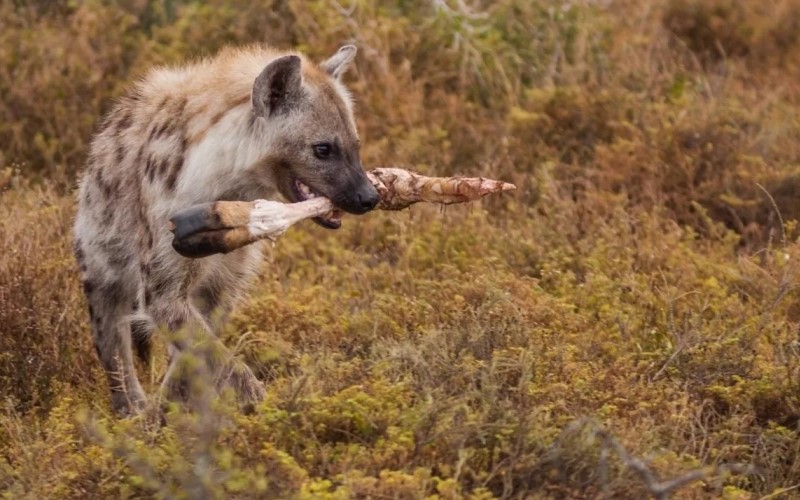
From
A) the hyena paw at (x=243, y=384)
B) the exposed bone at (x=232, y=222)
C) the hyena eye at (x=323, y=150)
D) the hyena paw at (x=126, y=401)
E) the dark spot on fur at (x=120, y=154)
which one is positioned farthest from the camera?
the dark spot on fur at (x=120, y=154)

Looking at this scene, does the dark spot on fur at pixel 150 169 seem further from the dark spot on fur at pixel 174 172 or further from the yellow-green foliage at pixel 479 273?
the yellow-green foliage at pixel 479 273

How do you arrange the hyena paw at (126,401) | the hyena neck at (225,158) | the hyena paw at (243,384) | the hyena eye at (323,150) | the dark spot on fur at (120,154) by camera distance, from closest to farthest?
the hyena paw at (243,384)
the hyena neck at (225,158)
the hyena eye at (323,150)
the hyena paw at (126,401)
the dark spot on fur at (120,154)

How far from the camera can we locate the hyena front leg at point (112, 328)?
547 centimetres

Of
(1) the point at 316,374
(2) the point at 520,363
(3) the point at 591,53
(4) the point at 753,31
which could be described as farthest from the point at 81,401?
(4) the point at 753,31

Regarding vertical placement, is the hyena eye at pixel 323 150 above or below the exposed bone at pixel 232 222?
above

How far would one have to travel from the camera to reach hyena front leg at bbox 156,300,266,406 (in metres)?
4.58

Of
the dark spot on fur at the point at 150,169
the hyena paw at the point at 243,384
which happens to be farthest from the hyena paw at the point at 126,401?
the dark spot on fur at the point at 150,169

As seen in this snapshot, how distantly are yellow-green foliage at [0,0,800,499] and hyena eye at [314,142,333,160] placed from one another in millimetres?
724

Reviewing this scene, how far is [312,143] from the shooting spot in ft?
16.5

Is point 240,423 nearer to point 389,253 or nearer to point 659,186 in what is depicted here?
point 389,253

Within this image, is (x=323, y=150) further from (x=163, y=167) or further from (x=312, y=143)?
(x=163, y=167)

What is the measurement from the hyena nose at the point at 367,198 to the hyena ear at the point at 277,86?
1.36ft

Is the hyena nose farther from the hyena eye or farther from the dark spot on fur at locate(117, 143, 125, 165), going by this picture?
the dark spot on fur at locate(117, 143, 125, 165)

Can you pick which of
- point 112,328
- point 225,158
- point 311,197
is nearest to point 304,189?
point 311,197
